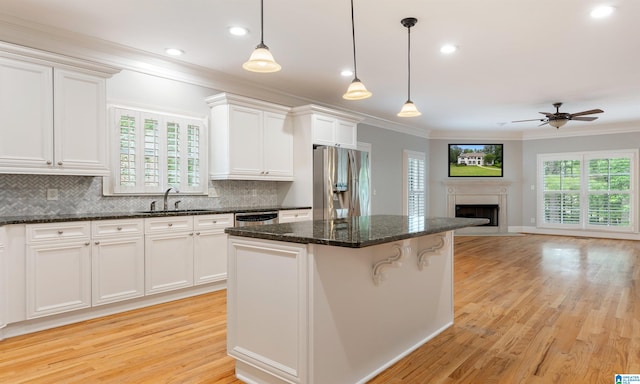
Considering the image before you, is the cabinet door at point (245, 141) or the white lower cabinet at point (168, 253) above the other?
the cabinet door at point (245, 141)

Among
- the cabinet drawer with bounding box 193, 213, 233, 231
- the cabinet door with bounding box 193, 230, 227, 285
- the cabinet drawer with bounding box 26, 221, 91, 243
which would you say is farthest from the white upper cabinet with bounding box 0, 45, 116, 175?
the cabinet door with bounding box 193, 230, 227, 285

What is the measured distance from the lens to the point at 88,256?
333cm

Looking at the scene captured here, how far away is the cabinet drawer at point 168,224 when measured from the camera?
373 cm

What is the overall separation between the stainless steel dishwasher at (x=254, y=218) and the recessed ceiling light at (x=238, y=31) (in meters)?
1.91

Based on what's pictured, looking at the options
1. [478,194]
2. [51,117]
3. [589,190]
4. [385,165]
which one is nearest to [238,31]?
[51,117]

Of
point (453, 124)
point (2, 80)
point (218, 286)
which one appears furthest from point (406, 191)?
point (2, 80)

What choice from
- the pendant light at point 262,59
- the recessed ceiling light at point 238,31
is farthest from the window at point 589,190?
the pendant light at point 262,59

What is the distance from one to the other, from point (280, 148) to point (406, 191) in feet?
14.2

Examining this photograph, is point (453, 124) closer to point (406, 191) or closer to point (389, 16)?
point (406, 191)

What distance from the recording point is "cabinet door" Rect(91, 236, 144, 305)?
11.1ft

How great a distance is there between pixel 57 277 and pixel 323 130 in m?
3.52

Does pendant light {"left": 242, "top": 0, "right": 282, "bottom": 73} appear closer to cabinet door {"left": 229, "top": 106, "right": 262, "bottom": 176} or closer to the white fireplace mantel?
cabinet door {"left": 229, "top": 106, "right": 262, "bottom": 176}

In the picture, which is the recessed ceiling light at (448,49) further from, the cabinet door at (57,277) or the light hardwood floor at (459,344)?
the cabinet door at (57,277)

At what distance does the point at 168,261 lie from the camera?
388 cm
